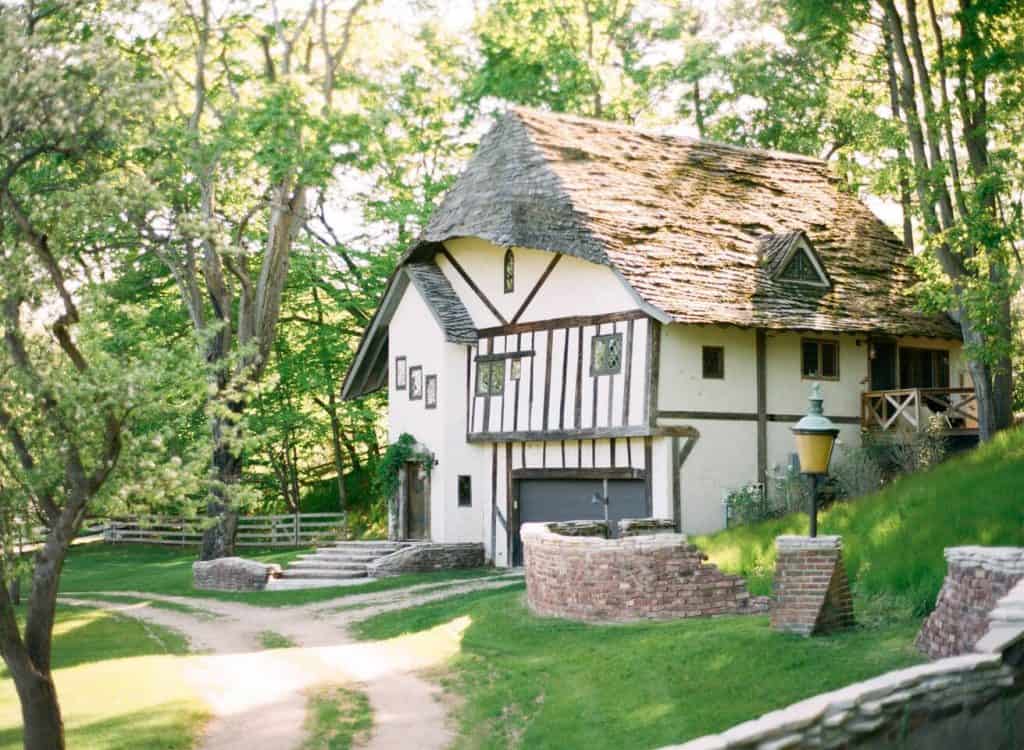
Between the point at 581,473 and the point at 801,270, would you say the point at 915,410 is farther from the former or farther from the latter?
the point at 581,473

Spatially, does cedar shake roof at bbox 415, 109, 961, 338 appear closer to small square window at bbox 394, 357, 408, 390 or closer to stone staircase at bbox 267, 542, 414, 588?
small square window at bbox 394, 357, 408, 390

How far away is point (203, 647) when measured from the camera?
68.7ft

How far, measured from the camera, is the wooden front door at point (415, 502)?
32.7 metres

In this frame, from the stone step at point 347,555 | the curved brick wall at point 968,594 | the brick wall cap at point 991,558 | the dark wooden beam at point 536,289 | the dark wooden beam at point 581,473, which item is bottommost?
the stone step at point 347,555

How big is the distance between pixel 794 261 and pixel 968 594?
16667 millimetres

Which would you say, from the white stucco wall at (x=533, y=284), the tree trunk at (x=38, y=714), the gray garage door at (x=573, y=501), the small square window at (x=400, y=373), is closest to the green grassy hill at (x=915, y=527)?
the gray garage door at (x=573, y=501)

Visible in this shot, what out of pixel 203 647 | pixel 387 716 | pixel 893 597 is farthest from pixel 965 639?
pixel 203 647

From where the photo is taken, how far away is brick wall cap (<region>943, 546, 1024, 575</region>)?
12352mm

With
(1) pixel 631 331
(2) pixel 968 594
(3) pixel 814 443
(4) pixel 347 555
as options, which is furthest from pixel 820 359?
(2) pixel 968 594

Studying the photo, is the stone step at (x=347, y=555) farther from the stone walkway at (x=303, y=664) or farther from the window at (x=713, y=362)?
the window at (x=713, y=362)

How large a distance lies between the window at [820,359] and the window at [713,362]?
2.23 meters

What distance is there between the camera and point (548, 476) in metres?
29.3

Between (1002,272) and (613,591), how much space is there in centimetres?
874

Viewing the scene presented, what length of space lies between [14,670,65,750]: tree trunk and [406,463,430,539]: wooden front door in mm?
19248
